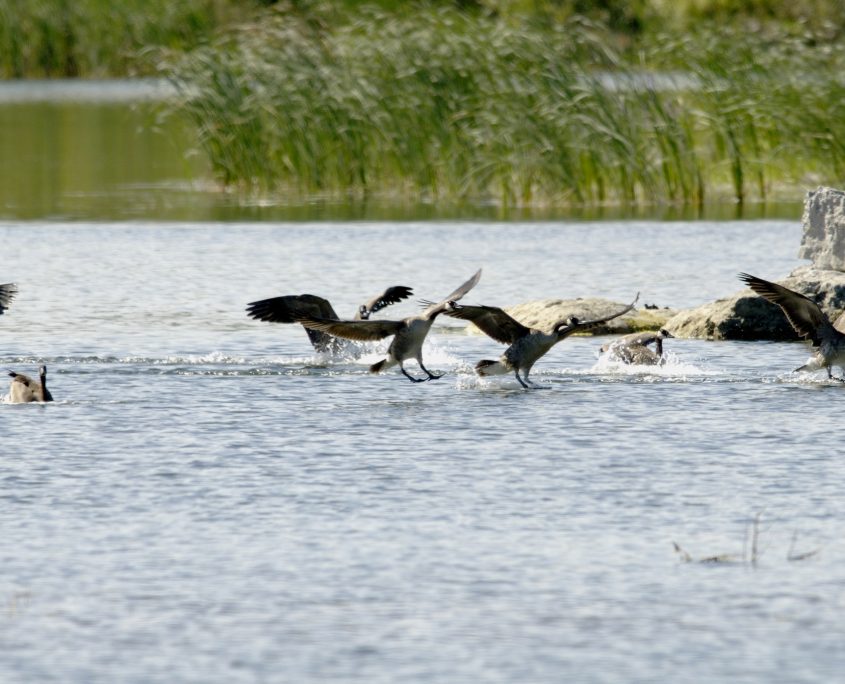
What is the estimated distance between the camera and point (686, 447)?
34.9ft

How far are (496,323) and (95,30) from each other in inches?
1655

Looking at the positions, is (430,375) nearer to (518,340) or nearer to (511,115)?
(518,340)

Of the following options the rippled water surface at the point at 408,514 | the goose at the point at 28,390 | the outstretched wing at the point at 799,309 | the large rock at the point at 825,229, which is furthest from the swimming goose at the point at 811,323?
the goose at the point at 28,390

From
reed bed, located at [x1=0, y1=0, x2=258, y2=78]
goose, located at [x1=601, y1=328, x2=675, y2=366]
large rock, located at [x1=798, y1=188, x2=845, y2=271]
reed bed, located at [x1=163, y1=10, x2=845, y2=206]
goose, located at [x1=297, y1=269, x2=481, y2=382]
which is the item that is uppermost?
reed bed, located at [x1=0, y1=0, x2=258, y2=78]

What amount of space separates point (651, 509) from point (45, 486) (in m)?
3.12

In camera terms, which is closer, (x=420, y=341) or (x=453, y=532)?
(x=453, y=532)

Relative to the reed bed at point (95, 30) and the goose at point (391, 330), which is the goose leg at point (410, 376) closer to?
the goose at point (391, 330)

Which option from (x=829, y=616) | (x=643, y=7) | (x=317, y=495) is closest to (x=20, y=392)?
(x=317, y=495)

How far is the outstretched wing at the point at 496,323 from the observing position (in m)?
12.8

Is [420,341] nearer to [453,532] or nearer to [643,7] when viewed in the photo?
[453,532]

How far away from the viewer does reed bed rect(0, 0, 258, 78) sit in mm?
51750

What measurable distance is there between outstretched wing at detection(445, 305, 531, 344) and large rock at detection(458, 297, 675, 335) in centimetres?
209

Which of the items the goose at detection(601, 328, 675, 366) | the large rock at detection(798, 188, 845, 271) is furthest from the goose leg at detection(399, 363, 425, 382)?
the large rock at detection(798, 188, 845, 271)

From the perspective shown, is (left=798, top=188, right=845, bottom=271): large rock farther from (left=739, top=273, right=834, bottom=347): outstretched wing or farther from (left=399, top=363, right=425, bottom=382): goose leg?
(left=399, top=363, right=425, bottom=382): goose leg
